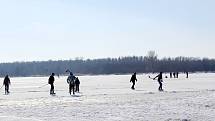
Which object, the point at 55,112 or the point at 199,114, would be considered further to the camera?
the point at 55,112

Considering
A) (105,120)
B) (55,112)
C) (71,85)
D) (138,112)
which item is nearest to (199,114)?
(138,112)

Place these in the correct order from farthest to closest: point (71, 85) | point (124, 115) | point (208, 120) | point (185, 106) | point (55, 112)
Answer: point (71, 85), point (185, 106), point (55, 112), point (124, 115), point (208, 120)

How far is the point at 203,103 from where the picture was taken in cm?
2167

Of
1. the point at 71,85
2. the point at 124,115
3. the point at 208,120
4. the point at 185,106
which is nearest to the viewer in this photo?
the point at 208,120

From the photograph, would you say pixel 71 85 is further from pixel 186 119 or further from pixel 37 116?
pixel 186 119

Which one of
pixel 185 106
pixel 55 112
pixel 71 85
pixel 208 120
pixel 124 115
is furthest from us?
pixel 71 85

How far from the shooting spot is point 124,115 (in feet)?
56.2

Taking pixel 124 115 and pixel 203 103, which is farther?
pixel 203 103

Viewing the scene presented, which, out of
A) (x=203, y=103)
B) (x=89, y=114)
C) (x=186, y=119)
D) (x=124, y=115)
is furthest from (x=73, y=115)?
(x=203, y=103)

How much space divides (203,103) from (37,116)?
25.6 ft

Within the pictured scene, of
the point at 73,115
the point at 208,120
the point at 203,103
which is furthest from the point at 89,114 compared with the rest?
the point at 203,103

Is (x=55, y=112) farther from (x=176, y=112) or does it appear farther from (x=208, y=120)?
(x=208, y=120)

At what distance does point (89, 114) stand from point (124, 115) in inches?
53.1

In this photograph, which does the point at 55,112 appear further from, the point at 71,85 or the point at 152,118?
the point at 71,85
